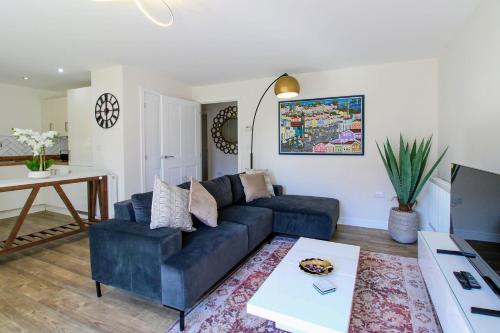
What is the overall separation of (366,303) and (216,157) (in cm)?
508

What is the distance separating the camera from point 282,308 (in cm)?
148

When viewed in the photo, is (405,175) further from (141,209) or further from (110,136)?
(110,136)

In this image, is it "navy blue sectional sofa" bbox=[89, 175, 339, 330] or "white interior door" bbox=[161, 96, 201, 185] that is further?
"white interior door" bbox=[161, 96, 201, 185]

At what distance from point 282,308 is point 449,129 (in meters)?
2.80

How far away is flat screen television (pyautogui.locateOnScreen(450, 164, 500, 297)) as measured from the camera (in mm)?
1383

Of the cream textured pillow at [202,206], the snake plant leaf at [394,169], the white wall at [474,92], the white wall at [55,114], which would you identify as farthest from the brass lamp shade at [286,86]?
the white wall at [55,114]

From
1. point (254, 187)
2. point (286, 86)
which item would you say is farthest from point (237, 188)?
point (286, 86)

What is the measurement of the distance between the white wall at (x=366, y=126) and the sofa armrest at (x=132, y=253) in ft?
8.97

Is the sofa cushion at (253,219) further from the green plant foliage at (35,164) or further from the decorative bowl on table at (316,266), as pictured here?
the green plant foliage at (35,164)

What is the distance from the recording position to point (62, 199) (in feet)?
10.9

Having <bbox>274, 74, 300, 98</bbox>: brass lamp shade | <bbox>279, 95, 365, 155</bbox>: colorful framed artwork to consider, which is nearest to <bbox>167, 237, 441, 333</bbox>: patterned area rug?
<bbox>279, 95, 365, 155</bbox>: colorful framed artwork

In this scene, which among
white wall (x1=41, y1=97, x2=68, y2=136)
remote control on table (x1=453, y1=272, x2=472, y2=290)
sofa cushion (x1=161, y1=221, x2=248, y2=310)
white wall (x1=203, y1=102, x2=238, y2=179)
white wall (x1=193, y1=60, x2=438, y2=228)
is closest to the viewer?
remote control on table (x1=453, y1=272, x2=472, y2=290)

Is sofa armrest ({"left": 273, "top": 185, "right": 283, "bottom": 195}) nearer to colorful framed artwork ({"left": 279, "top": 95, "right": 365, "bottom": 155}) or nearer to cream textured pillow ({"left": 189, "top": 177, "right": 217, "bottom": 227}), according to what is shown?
colorful framed artwork ({"left": 279, "top": 95, "right": 365, "bottom": 155})

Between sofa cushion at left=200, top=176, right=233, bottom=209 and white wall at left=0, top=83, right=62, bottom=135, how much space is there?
167 inches
